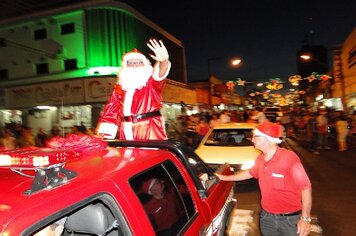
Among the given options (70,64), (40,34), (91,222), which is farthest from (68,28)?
(91,222)

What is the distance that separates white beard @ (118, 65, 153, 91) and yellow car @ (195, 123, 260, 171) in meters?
3.46

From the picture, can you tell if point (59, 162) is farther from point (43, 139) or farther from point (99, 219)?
point (43, 139)

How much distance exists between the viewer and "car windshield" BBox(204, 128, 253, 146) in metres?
9.06

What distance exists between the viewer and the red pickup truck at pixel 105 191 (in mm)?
1517

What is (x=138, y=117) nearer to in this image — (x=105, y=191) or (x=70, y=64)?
(x=105, y=191)

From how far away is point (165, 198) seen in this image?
2.67m

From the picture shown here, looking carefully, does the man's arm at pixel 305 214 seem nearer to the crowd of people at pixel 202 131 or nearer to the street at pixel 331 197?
the street at pixel 331 197

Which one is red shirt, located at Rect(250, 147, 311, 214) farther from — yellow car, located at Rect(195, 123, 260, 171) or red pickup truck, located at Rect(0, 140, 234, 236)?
yellow car, located at Rect(195, 123, 260, 171)

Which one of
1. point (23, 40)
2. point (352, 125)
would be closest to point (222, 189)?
point (352, 125)

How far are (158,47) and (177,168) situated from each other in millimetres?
1954

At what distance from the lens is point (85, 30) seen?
21844 mm

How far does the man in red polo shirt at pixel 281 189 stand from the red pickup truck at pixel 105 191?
0.48 m

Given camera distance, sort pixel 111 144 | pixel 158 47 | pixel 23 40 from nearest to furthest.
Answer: pixel 111 144 → pixel 158 47 → pixel 23 40

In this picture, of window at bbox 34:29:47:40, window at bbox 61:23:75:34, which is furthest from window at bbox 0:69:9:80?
window at bbox 61:23:75:34
